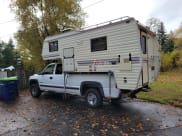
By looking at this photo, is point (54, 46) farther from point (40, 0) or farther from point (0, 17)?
point (0, 17)

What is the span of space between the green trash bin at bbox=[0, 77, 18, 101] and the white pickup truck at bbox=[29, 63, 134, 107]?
1.23m

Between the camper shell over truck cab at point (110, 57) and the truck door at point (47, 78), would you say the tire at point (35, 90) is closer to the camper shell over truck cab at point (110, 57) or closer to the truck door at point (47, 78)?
the truck door at point (47, 78)

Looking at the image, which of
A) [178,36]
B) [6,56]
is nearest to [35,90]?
[178,36]

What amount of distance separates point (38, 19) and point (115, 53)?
27.4ft

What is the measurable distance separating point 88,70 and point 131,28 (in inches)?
88.1

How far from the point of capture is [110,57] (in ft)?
21.4

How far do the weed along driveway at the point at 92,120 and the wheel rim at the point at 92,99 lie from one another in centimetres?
28

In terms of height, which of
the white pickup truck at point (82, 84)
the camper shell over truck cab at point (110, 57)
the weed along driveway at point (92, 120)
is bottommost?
the weed along driveway at point (92, 120)

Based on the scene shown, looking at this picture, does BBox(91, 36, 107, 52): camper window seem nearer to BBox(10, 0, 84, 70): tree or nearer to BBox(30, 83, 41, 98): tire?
BBox(30, 83, 41, 98): tire

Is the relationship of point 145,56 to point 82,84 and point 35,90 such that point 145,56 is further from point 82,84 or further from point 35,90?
point 35,90

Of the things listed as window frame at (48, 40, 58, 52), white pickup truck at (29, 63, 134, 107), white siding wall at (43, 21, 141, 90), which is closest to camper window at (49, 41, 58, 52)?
window frame at (48, 40, 58, 52)

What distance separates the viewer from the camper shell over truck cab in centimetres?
596

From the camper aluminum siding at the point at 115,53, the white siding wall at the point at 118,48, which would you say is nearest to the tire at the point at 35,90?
the camper aluminum siding at the point at 115,53

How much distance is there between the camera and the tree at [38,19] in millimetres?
12805
